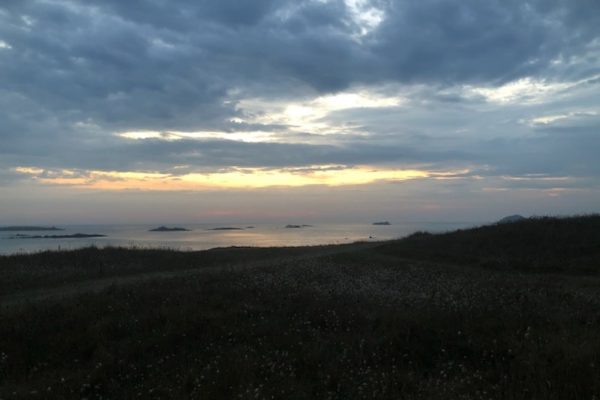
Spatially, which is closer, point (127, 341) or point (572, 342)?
point (572, 342)

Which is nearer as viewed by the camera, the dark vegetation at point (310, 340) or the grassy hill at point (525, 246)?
the dark vegetation at point (310, 340)

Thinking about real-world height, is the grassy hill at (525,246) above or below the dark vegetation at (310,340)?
Result: above

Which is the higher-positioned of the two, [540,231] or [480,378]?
[540,231]

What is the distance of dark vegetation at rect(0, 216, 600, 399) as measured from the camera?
8.27m

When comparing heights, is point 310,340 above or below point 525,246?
below

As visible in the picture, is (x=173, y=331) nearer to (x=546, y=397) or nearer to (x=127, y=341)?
Answer: (x=127, y=341)

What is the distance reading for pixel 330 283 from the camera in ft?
57.0

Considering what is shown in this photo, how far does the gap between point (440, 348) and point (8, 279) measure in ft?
60.3

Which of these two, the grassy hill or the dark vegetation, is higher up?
the grassy hill

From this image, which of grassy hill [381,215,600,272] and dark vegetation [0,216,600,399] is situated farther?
grassy hill [381,215,600,272]

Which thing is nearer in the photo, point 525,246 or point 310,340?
point 310,340

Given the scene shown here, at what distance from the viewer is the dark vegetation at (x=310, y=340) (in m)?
8.27

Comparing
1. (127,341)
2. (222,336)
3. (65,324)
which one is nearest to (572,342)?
(222,336)

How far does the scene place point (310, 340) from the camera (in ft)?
34.6
